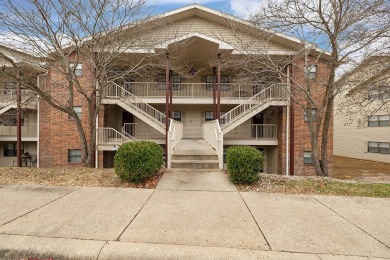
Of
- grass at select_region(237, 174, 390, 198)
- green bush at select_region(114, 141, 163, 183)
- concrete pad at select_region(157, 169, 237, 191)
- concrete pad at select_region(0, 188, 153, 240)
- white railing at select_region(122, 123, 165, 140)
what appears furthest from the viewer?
white railing at select_region(122, 123, 165, 140)

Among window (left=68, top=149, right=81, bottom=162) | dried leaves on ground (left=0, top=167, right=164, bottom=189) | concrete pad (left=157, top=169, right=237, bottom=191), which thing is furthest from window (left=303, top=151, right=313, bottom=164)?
window (left=68, top=149, right=81, bottom=162)

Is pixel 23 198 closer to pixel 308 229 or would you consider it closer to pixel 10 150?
pixel 308 229

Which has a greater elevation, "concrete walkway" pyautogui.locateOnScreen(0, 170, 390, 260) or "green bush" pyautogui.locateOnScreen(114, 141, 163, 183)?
"green bush" pyautogui.locateOnScreen(114, 141, 163, 183)

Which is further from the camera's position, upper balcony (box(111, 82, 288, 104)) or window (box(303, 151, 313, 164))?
window (box(303, 151, 313, 164))

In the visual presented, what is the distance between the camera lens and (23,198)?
477 centimetres

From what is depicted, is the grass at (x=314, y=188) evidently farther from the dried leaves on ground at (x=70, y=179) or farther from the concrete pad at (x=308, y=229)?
the dried leaves on ground at (x=70, y=179)

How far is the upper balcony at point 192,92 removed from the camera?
520 inches

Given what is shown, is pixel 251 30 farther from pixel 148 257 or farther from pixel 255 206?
pixel 148 257

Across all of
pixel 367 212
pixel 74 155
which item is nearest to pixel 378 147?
pixel 367 212

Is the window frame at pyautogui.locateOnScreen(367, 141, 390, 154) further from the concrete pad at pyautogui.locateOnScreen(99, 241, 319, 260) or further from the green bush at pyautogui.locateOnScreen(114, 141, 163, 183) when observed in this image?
the concrete pad at pyautogui.locateOnScreen(99, 241, 319, 260)

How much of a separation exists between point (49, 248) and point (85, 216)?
37.4 inches

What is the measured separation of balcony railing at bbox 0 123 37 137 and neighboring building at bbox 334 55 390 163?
61.9 ft

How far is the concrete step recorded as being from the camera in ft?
25.8

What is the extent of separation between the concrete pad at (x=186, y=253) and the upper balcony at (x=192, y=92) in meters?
10.6
